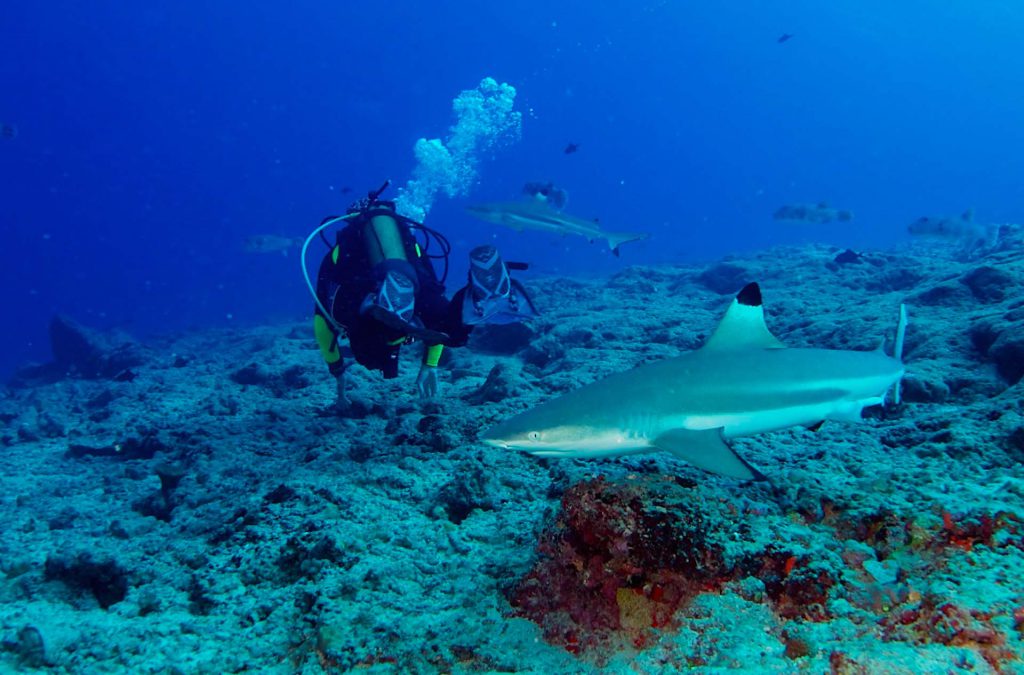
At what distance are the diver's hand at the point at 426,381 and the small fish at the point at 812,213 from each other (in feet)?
49.7

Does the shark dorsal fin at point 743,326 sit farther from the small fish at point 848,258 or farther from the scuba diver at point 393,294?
the small fish at point 848,258

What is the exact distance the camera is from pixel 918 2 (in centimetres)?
19500

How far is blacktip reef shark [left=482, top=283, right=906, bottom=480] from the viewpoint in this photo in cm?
290

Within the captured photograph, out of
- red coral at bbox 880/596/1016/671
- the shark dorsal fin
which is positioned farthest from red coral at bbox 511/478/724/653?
the shark dorsal fin

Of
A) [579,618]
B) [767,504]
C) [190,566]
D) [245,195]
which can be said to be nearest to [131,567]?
[190,566]

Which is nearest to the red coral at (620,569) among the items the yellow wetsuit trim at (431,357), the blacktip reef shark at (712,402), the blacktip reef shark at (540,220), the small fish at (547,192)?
the blacktip reef shark at (712,402)

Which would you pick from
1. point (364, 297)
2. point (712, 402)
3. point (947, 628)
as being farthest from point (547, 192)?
point (947, 628)

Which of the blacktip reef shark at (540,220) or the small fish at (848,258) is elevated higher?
the blacktip reef shark at (540,220)

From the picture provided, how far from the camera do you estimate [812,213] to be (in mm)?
17219

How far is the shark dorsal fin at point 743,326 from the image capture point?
3.55 metres

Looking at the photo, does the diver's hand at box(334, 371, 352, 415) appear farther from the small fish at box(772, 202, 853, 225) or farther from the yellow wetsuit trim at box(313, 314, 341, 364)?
the small fish at box(772, 202, 853, 225)

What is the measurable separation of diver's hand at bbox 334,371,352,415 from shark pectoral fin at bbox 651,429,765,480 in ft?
17.2

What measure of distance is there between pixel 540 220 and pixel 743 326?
9.18m

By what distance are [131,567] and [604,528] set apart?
3.22 meters
